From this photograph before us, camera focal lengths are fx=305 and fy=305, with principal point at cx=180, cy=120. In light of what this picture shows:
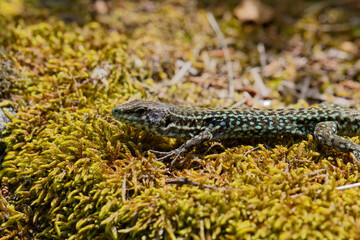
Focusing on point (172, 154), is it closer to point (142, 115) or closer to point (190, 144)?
point (190, 144)

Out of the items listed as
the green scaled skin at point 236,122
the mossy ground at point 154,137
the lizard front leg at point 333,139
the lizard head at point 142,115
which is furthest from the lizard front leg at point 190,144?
the lizard front leg at point 333,139

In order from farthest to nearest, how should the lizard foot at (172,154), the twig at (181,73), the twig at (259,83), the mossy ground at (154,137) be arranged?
1. the twig at (259,83)
2. the twig at (181,73)
3. the lizard foot at (172,154)
4. the mossy ground at (154,137)

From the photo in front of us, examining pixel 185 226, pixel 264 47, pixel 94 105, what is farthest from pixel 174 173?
pixel 264 47

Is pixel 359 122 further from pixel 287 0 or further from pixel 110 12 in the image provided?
pixel 110 12

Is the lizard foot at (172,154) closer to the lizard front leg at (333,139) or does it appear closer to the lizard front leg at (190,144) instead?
the lizard front leg at (190,144)

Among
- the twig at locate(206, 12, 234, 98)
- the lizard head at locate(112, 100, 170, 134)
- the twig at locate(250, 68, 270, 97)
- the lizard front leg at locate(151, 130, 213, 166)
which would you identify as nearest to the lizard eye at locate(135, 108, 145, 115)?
the lizard head at locate(112, 100, 170, 134)

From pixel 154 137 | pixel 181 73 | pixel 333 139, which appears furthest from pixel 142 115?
pixel 333 139

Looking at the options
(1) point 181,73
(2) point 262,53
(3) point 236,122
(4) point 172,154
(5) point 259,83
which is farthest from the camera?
(2) point 262,53
